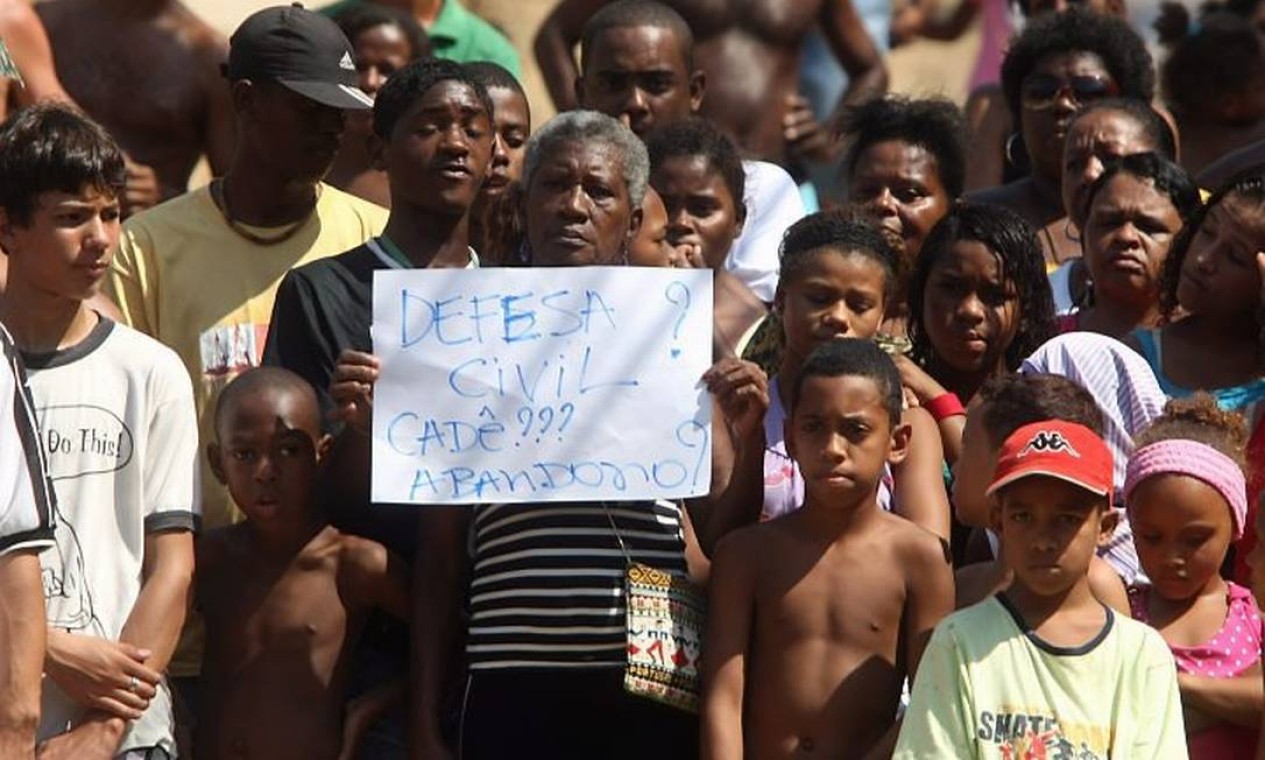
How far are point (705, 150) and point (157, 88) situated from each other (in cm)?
213

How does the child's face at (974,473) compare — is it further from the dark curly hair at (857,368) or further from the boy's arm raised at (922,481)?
the dark curly hair at (857,368)

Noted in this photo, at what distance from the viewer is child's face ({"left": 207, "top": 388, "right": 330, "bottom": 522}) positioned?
7.19 metres

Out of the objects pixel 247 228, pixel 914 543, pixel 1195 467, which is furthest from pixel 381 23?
pixel 1195 467

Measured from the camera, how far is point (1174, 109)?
10.6 meters

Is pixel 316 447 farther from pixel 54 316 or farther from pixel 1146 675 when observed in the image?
pixel 1146 675

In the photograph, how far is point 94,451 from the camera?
7020 mm

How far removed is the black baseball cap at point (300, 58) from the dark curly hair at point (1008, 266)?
1.48m

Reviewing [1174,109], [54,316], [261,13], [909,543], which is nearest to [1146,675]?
[909,543]

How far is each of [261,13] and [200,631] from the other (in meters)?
1.86

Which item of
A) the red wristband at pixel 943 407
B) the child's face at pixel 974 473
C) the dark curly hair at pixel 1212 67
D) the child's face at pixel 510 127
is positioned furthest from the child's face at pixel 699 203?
the dark curly hair at pixel 1212 67

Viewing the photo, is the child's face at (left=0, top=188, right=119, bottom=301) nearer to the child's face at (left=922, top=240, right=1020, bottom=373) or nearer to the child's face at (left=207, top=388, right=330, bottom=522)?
the child's face at (left=207, top=388, right=330, bottom=522)

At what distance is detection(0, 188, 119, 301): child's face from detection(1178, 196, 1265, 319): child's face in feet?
8.49

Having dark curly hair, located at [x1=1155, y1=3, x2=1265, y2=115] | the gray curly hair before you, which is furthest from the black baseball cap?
dark curly hair, located at [x1=1155, y1=3, x2=1265, y2=115]

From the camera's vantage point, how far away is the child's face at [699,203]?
27.1 feet
